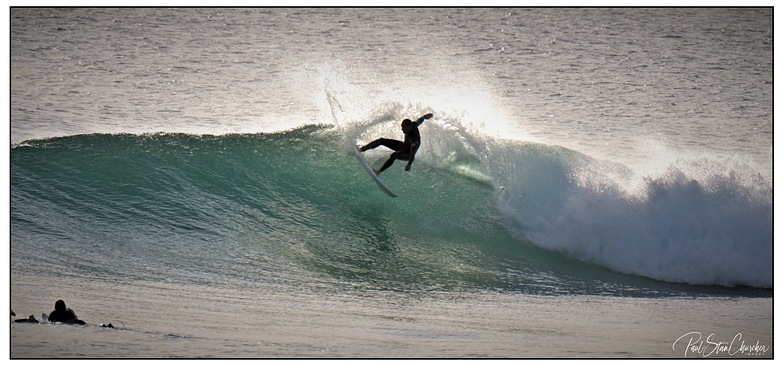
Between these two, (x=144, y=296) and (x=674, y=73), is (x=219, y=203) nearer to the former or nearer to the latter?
(x=144, y=296)

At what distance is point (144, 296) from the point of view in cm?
844

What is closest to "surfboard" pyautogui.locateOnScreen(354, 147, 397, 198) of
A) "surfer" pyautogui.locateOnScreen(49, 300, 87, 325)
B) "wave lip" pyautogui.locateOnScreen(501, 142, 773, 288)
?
"wave lip" pyautogui.locateOnScreen(501, 142, 773, 288)

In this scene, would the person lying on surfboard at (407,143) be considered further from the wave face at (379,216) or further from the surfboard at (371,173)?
the wave face at (379,216)

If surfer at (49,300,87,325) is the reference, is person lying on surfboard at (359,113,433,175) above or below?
above

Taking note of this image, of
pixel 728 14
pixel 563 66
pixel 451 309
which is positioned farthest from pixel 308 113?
pixel 728 14

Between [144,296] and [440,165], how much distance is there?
20.8 feet
